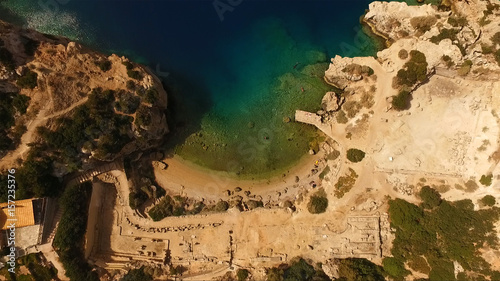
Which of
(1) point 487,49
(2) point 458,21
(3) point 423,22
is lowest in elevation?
(1) point 487,49

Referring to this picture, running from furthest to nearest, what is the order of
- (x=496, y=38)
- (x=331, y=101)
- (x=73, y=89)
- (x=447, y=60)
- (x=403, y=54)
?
1. (x=331, y=101)
2. (x=403, y=54)
3. (x=447, y=60)
4. (x=73, y=89)
5. (x=496, y=38)

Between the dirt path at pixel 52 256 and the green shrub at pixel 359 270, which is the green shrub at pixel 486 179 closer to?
the green shrub at pixel 359 270

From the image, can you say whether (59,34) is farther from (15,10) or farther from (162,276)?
(162,276)

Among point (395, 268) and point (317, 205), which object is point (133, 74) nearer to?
point (317, 205)

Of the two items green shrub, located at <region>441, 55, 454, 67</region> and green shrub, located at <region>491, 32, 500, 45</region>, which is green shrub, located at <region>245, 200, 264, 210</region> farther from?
green shrub, located at <region>491, 32, 500, 45</region>

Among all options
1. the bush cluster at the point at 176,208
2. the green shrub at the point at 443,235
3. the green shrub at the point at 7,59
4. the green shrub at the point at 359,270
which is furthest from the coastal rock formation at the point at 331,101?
the green shrub at the point at 7,59

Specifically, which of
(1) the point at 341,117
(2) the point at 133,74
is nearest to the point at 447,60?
(1) the point at 341,117

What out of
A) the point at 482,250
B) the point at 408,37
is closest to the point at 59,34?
the point at 408,37
